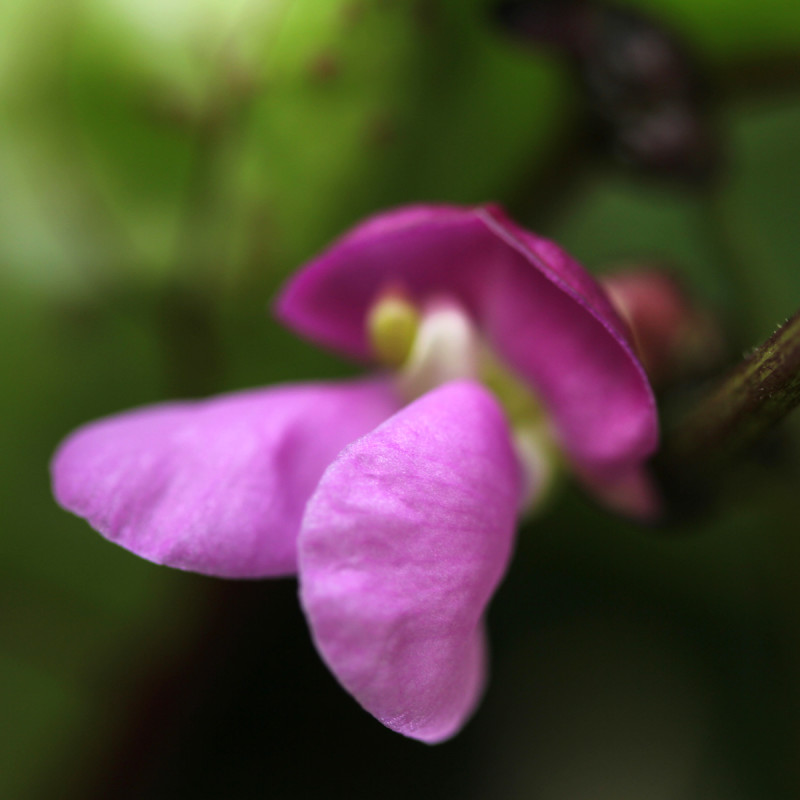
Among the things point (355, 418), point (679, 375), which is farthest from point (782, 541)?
point (355, 418)

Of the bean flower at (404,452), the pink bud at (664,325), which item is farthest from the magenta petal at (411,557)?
the pink bud at (664,325)

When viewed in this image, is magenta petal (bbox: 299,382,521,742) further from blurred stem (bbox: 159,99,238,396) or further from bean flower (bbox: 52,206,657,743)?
blurred stem (bbox: 159,99,238,396)

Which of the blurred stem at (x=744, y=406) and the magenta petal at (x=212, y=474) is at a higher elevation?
the blurred stem at (x=744, y=406)

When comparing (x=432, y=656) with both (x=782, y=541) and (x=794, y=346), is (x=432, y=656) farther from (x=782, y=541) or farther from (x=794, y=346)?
(x=782, y=541)

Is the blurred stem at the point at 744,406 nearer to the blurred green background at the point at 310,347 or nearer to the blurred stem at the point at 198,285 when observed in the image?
the blurred green background at the point at 310,347

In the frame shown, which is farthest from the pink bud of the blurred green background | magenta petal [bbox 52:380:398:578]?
magenta petal [bbox 52:380:398:578]
